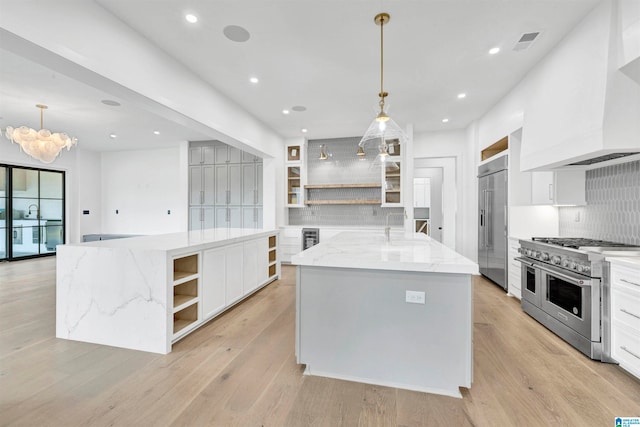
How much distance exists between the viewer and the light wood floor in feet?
5.40

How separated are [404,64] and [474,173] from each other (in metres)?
2.91

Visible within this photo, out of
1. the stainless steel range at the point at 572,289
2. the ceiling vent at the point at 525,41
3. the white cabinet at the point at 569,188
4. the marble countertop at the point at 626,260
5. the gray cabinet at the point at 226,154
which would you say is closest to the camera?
the marble countertop at the point at 626,260

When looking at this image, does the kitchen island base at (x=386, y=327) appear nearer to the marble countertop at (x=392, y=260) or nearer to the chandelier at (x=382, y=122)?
the marble countertop at (x=392, y=260)

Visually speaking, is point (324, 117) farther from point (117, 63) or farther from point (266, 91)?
point (117, 63)

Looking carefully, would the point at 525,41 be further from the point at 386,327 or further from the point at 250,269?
the point at 250,269

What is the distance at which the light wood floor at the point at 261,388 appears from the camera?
165cm

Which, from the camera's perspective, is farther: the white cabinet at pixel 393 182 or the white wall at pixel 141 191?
the white wall at pixel 141 191

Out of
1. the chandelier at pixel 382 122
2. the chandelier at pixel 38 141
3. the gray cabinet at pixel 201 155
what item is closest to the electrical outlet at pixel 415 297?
the chandelier at pixel 382 122

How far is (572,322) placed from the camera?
252cm

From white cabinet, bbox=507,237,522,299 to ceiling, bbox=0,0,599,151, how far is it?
6.88ft

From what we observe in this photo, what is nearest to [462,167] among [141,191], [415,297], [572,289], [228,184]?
[572,289]

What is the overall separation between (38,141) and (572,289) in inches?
278

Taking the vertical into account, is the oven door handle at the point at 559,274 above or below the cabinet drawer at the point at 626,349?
above

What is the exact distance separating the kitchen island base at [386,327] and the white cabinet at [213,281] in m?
1.28
